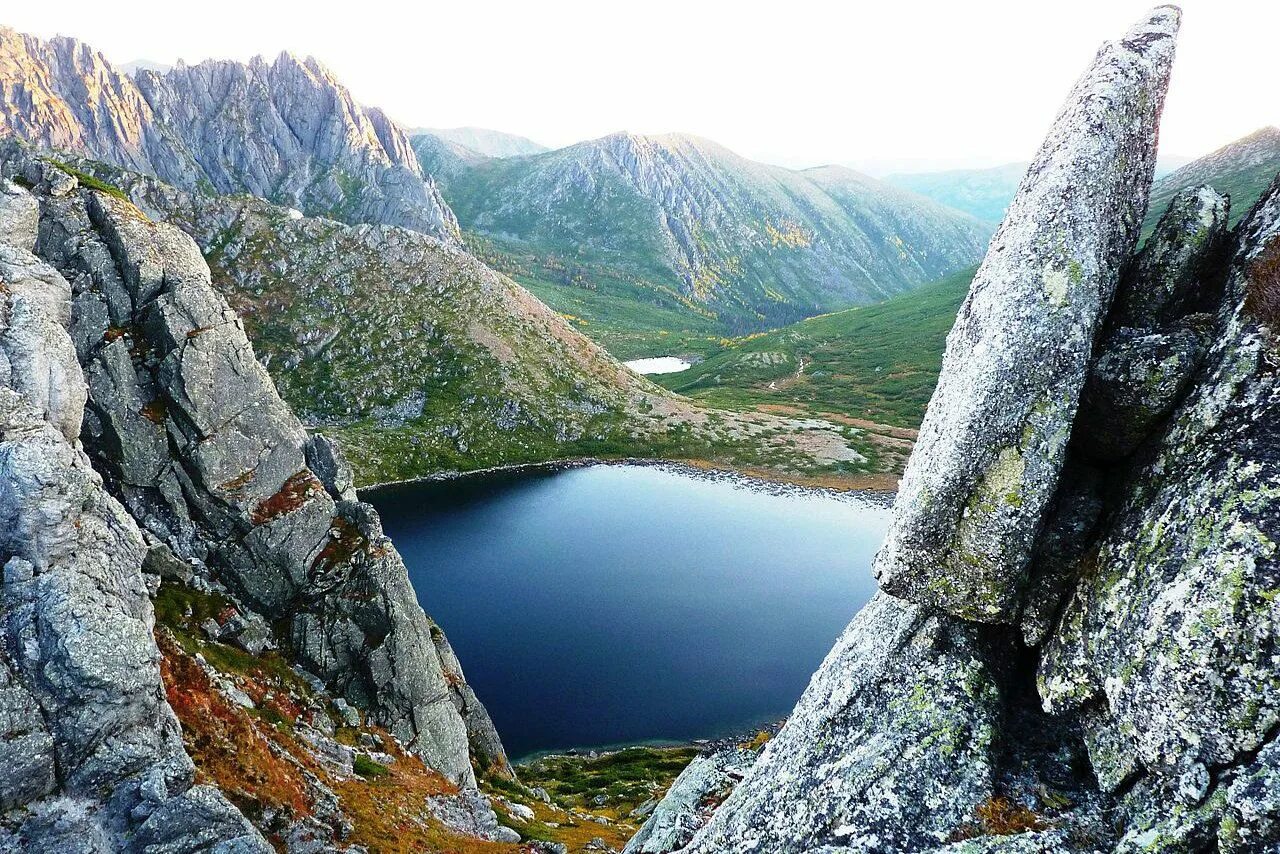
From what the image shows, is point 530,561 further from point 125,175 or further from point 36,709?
point 125,175

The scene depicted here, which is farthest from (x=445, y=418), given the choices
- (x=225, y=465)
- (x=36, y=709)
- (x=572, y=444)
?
(x=36, y=709)

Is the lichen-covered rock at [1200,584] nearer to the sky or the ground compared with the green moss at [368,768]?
nearer to the sky

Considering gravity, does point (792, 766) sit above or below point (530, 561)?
above

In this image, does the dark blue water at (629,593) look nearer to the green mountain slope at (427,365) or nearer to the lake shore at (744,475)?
the lake shore at (744,475)

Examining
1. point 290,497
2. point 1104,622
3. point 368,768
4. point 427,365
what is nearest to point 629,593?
point 290,497

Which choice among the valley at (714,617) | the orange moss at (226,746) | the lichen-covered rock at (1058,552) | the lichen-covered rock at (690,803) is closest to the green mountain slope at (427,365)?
the valley at (714,617)

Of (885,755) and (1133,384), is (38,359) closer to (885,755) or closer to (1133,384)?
(885,755)

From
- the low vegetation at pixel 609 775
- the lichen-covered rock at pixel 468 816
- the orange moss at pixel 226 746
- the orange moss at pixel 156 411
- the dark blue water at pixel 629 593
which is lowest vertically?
the low vegetation at pixel 609 775
